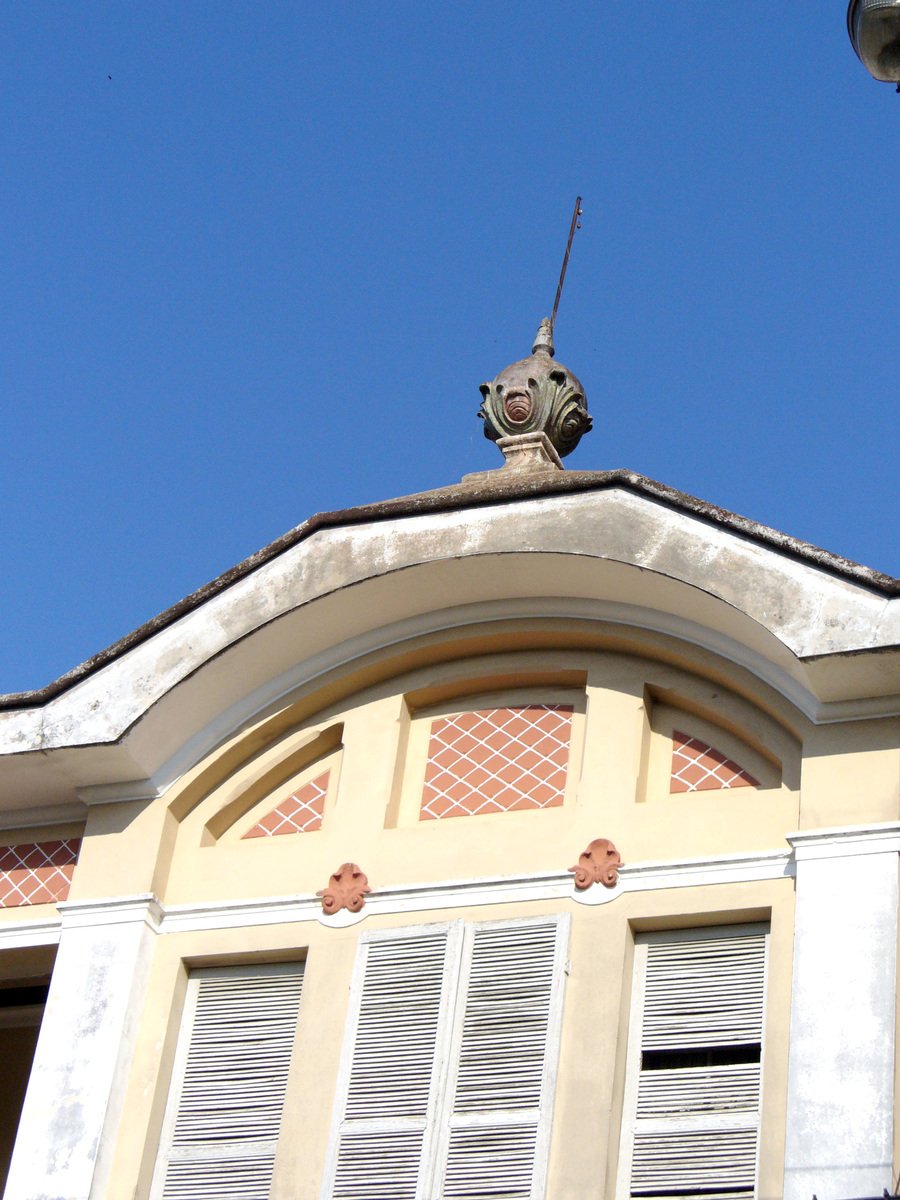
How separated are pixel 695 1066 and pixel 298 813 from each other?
2547 millimetres

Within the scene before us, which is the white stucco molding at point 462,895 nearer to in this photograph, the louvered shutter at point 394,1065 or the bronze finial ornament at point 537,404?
the louvered shutter at point 394,1065

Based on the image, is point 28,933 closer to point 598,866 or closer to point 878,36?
point 598,866

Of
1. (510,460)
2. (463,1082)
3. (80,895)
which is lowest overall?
(463,1082)

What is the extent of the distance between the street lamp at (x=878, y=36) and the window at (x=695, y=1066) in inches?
147

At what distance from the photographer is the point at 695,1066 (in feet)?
34.4

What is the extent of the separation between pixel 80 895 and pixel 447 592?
2.32 meters

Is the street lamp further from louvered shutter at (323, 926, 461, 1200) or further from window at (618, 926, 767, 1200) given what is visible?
louvered shutter at (323, 926, 461, 1200)

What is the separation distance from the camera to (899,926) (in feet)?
33.3

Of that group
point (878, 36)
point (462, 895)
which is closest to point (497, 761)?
point (462, 895)

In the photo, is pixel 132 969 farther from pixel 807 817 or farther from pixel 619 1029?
pixel 807 817

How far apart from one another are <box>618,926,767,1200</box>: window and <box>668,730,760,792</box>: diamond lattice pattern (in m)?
0.74

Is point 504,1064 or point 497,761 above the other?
point 497,761

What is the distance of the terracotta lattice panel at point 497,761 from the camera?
1155cm

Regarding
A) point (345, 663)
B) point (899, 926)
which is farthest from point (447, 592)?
point (899, 926)
